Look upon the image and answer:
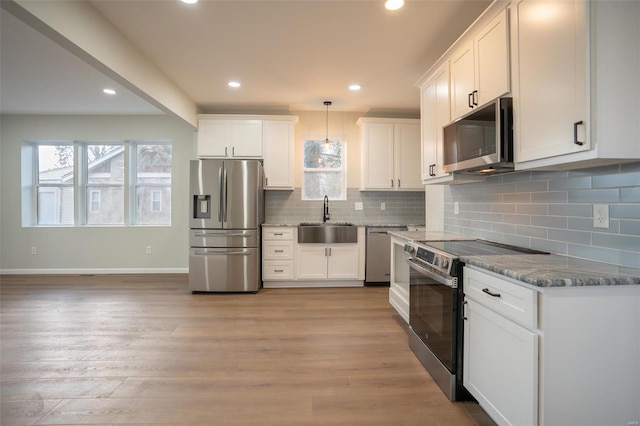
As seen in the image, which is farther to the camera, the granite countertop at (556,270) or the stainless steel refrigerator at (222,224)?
the stainless steel refrigerator at (222,224)

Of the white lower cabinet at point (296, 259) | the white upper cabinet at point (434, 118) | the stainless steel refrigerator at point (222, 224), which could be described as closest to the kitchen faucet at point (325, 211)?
the white lower cabinet at point (296, 259)

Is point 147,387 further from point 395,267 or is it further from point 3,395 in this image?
point 395,267

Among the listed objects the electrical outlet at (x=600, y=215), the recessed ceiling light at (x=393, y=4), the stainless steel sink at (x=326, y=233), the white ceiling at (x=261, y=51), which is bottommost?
the stainless steel sink at (x=326, y=233)

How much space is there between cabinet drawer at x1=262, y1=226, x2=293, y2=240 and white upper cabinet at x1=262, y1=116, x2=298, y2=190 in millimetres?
671

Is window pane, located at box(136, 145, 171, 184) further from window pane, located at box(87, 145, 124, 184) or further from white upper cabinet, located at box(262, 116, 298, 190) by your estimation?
white upper cabinet, located at box(262, 116, 298, 190)

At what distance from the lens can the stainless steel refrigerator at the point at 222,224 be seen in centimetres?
392

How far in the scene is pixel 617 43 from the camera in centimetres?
127

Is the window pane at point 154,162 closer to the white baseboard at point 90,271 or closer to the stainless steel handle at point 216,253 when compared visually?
the white baseboard at point 90,271

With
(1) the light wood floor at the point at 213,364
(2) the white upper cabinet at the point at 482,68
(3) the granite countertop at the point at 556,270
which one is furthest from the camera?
(2) the white upper cabinet at the point at 482,68

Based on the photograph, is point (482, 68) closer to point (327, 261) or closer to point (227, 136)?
point (327, 261)

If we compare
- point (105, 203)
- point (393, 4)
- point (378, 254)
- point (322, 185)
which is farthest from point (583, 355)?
point (105, 203)

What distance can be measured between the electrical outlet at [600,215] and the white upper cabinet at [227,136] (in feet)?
12.4

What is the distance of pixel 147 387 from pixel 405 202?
401 cm

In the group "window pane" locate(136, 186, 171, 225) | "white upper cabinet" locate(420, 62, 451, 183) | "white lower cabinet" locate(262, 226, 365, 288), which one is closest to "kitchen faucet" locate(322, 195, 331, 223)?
"white lower cabinet" locate(262, 226, 365, 288)
